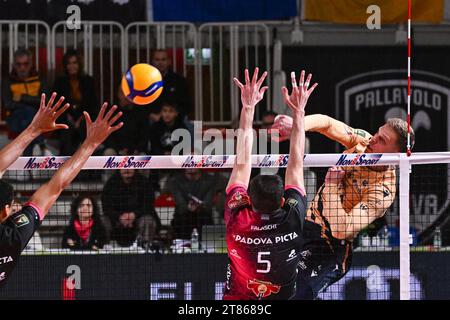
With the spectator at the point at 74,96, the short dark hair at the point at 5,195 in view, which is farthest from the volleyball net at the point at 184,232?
the short dark hair at the point at 5,195

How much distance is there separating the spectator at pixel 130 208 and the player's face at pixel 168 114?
4.31 ft

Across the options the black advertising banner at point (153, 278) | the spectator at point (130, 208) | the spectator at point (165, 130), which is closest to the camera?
the black advertising banner at point (153, 278)

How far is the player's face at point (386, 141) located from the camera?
916 cm

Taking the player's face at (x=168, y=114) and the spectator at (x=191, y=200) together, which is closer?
the spectator at (x=191, y=200)

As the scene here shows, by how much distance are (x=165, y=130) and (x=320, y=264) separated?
5.77m

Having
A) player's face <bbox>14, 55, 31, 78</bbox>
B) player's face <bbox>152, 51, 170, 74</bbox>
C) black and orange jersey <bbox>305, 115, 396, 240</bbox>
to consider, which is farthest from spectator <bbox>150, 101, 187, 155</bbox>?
black and orange jersey <bbox>305, 115, 396, 240</bbox>

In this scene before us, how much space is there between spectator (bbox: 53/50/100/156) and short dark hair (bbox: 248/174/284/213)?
7.35 m

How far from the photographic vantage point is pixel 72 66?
583 inches

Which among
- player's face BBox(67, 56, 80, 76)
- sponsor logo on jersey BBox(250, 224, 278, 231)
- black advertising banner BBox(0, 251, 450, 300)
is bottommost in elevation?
black advertising banner BBox(0, 251, 450, 300)

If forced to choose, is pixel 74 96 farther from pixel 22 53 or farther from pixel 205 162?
pixel 205 162

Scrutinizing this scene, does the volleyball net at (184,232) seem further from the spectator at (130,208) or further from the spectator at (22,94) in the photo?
the spectator at (22,94)

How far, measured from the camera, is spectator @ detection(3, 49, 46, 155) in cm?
1499

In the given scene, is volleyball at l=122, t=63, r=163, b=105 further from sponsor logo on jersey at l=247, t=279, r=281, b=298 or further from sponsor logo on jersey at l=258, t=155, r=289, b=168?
sponsor logo on jersey at l=247, t=279, r=281, b=298
